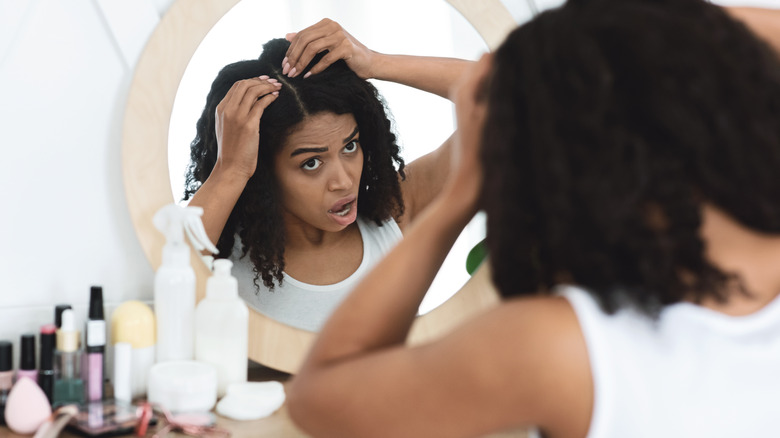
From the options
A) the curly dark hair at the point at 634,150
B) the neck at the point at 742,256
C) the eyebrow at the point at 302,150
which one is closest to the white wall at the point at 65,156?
the eyebrow at the point at 302,150

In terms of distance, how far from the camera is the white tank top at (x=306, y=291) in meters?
1.04

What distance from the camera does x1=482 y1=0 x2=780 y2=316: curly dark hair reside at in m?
0.50

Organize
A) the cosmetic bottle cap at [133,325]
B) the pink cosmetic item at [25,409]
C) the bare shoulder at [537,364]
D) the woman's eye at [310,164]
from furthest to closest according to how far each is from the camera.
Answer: the woman's eye at [310,164], the cosmetic bottle cap at [133,325], the pink cosmetic item at [25,409], the bare shoulder at [537,364]

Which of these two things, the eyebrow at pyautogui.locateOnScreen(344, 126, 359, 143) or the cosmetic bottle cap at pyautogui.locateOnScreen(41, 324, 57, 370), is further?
the eyebrow at pyautogui.locateOnScreen(344, 126, 359, 143)

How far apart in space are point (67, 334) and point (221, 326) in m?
0.19

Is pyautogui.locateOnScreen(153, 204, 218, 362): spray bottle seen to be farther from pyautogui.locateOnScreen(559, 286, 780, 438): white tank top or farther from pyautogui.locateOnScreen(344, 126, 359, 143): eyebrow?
pyautogui.locateOnScreen(559, 286, 780, 438): white tank top

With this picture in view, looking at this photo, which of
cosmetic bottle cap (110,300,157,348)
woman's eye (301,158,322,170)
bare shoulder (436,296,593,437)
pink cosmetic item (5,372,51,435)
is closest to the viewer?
bare shoulder (436,296,593,437)

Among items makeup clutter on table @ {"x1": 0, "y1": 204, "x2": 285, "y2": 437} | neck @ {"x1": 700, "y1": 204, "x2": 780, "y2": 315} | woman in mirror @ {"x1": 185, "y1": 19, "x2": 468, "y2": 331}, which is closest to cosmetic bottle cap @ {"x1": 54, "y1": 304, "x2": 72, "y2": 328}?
makeup clutter on table @ {"x1": 0, "y1": 204, "x2": 285, "y2": 437}

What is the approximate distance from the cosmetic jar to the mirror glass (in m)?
0.17

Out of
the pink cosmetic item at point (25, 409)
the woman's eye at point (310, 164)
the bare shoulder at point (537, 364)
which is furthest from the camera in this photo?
the woman's eye at point (310, 164)

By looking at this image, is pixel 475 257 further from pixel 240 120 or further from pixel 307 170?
pixel 240 120

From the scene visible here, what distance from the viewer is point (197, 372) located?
90cm

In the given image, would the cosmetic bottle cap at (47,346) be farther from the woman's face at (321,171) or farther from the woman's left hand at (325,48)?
the woman's left hand at (325,48)

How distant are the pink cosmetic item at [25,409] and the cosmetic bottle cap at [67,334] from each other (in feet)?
0.21
